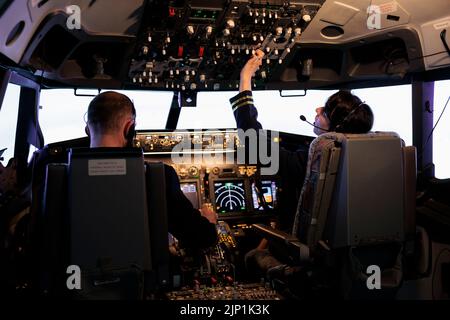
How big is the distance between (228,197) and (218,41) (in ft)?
3.49

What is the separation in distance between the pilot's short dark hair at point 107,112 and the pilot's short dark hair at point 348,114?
106 cm

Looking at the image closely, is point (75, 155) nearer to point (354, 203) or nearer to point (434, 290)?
point (354, 203)

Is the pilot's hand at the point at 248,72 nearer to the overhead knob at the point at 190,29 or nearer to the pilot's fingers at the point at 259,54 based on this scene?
the pilot's fingers at the point at 259,54

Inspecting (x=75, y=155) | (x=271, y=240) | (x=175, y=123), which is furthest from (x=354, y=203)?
(x=175, y=123)

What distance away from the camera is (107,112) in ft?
5.29

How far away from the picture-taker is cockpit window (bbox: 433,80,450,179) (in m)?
2.98

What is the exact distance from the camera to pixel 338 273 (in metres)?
1.97

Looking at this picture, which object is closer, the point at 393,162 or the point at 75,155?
the point at 75,155

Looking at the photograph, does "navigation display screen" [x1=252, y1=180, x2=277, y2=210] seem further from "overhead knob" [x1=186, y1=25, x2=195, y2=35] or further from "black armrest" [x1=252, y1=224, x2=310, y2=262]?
"overhead knob" [x1=186, y1=25, x2=195, y2=35]

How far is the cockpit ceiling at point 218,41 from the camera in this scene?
231 centimetres

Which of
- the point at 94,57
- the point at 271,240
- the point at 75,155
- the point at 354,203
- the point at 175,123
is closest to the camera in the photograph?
the point at 75,155

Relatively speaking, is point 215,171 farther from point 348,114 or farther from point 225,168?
point 348,114

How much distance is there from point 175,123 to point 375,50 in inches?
63.1
